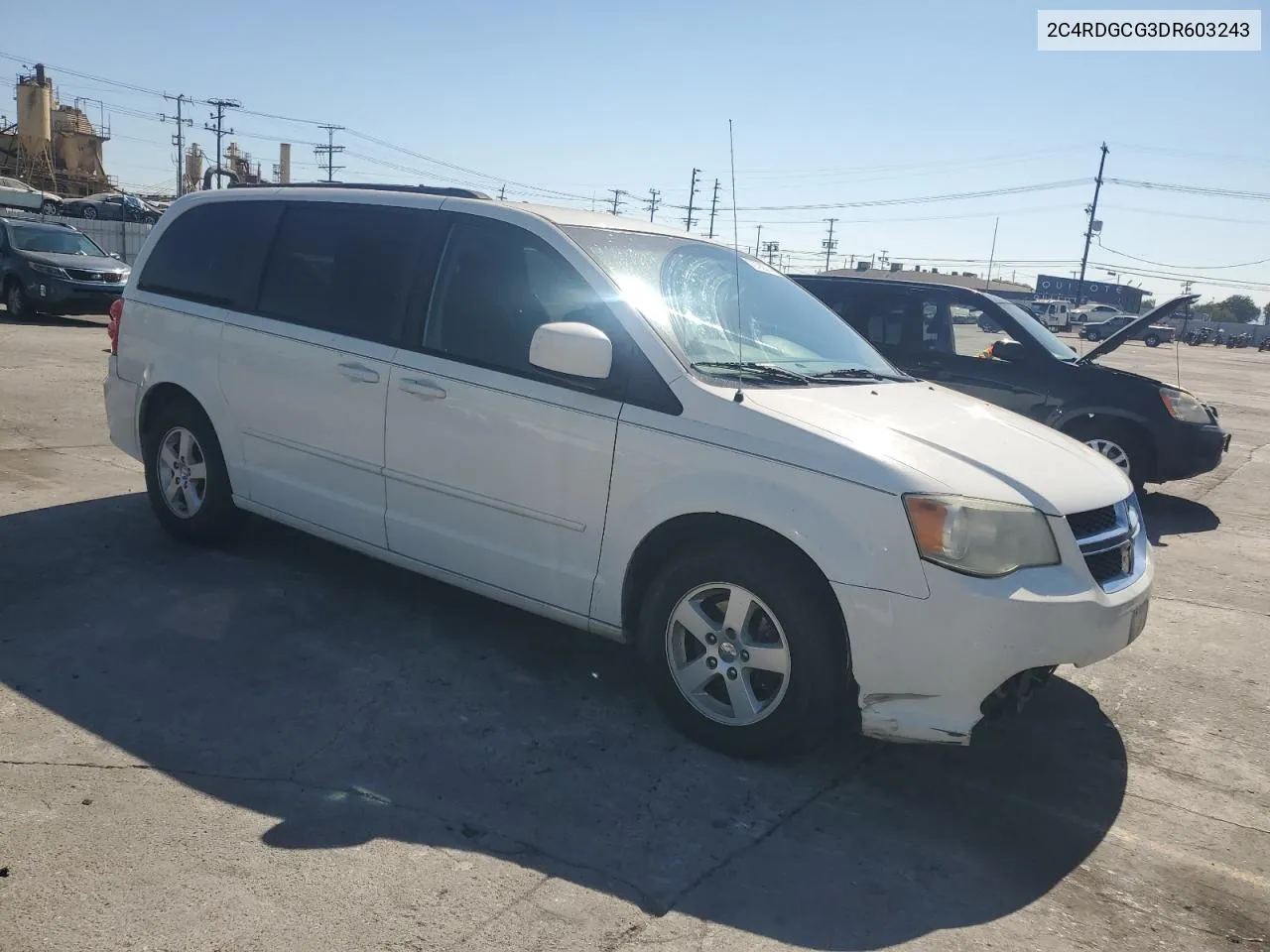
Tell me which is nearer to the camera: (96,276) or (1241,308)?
(96,276)

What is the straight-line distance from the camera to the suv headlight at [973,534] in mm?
3232

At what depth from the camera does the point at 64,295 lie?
17.0 meters

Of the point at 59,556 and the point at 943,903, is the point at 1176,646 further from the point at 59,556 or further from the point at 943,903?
the point at 59,556

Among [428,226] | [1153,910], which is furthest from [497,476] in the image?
[1153,910]

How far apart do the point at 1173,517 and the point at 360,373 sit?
701 centimetres

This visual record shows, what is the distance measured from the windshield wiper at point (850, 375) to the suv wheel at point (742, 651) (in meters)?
1.05

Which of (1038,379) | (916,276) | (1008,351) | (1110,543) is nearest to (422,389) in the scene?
(1110,543)

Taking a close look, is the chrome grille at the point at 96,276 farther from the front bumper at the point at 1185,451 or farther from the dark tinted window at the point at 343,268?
the front bumper at the point at 1185,451

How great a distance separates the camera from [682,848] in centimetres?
309

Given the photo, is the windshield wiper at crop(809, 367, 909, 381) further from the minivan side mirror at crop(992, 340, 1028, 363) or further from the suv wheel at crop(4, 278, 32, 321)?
the suv wheel at crop(4, 278, 32, 321)

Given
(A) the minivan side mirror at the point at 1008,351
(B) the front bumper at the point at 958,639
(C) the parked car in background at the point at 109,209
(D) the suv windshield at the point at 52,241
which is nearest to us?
(B) the front bumper at the point at 958,639

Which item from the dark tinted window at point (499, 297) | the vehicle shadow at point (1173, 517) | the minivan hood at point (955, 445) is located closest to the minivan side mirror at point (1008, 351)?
the vehicle shadow at point (1173, 517)

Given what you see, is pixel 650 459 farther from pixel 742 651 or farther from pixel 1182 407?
pixel 1182 407

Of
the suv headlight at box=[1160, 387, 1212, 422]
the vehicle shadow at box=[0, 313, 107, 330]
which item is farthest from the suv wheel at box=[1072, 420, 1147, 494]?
the vehicle shadow at box=[0, 313, 107, 330]
